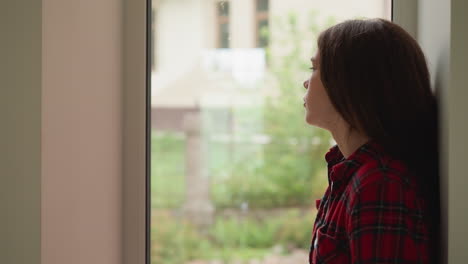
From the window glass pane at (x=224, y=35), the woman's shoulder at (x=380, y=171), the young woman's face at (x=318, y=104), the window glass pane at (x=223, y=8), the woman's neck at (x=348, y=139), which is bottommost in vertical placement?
the woman's shoulder at (x=380, y=171)

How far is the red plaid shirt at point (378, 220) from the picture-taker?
102 centimetres

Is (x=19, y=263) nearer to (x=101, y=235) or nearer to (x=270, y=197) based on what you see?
(x=101, y=235)

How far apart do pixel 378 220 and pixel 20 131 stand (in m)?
0.74

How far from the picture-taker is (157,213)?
1.67 metres

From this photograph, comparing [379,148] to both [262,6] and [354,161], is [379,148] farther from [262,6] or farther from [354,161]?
[262,6]

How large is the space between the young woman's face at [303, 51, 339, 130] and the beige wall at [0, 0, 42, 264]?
22.3 inches

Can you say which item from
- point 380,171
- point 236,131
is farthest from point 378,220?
point 236,131

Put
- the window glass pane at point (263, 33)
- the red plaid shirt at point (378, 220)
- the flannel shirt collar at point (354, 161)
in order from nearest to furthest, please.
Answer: the red plaid shirt at point (378, 220), the flannel shirt collar at point (354, 161), the window glass pane at point (263, 33)

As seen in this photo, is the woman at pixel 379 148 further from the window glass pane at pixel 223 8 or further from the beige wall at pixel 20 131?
the beige wall at pixel 20 131

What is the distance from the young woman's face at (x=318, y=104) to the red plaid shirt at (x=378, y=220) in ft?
0.45

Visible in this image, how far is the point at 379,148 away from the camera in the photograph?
1142mm

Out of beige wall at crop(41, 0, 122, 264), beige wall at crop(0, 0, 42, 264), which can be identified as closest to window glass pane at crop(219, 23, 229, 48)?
beige wall at crop(41, 0, 122, 264)

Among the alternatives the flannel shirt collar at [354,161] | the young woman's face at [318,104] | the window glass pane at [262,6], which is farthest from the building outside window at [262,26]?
the flannel shirt collar at [354,161]

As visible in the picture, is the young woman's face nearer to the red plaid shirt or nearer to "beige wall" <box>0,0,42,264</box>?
the red plaid shirt
